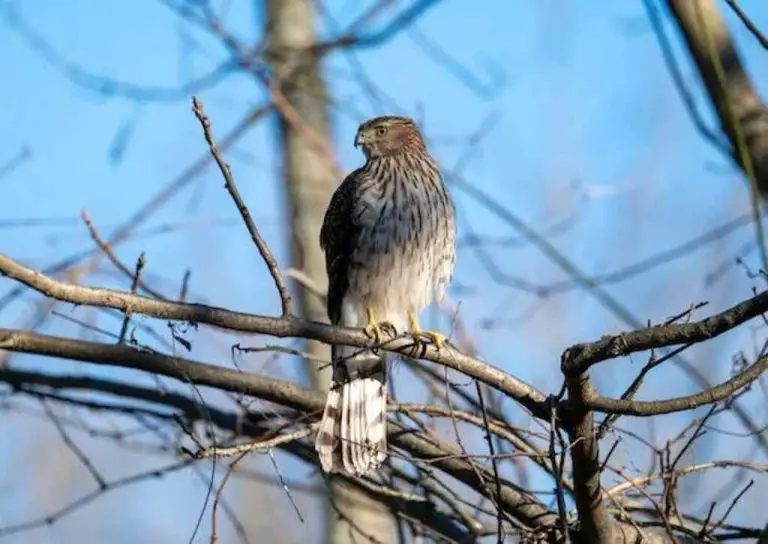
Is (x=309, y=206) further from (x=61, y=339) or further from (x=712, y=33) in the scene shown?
(x=61, y=339)

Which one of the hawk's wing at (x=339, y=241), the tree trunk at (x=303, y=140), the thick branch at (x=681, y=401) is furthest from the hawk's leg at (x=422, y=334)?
the tree trunk at (x=303, y=140)

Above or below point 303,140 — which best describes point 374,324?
below

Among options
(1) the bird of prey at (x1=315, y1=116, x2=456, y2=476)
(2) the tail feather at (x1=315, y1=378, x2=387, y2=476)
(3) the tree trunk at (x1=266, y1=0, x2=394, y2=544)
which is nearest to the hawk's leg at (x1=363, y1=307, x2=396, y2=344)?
(1) the bird of prey at (x1=315, y1=116, x2=456, y2=476)

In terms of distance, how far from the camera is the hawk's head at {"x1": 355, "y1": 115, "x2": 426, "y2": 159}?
18.4 feet

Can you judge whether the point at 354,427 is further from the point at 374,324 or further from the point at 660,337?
the point at 660,337

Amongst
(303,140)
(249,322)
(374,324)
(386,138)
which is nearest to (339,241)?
(374,324)

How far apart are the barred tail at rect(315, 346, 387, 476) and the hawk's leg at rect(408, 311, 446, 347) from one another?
318 millimetres

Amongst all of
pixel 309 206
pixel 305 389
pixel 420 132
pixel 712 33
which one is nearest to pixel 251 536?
pixel 309 206

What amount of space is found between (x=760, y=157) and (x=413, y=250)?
1421 millimetres

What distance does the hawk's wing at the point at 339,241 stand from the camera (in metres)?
5.09

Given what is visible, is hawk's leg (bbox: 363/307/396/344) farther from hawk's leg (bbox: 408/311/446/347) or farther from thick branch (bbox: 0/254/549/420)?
thick branch (bbox: 0/254/549/420)

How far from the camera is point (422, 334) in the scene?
4312 millimetres

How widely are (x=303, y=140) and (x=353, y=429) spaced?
2.69 meters

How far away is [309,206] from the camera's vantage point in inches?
264
